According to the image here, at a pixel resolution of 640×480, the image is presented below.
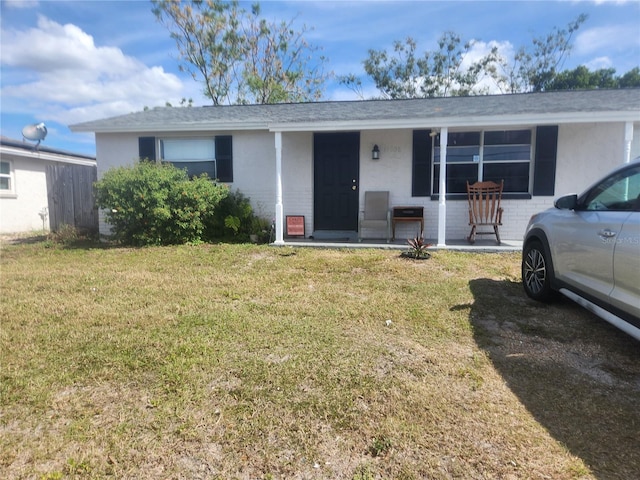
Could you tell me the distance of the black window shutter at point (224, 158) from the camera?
9.37 m

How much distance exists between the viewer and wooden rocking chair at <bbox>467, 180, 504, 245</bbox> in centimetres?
814

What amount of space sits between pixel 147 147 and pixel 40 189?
632 cm

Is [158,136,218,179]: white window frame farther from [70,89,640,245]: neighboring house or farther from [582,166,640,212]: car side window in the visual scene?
[582,166,640,212]: car side window

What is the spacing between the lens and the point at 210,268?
6113 mm

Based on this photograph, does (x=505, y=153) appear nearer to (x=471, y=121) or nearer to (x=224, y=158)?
(x=471, y=121)

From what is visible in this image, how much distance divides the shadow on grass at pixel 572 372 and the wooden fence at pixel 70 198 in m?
10.2

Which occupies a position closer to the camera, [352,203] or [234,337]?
[234,337]

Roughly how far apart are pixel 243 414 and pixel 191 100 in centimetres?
2406

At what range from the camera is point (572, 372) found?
9.32ft

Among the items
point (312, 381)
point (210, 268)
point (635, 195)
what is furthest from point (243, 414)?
point (210, 268)

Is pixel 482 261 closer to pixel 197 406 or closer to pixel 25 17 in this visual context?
pixel 197 406

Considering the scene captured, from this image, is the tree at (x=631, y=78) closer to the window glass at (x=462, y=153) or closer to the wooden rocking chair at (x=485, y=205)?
the window glass at (x=462, y=153)

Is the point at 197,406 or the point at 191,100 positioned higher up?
the point at 191,100

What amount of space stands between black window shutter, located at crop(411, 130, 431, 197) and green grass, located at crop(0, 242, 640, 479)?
13.6ft
